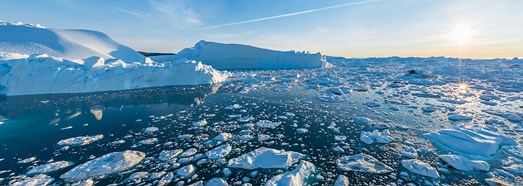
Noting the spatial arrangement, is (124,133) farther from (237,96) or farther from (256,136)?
(237,96)

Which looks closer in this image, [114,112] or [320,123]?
[320,123]

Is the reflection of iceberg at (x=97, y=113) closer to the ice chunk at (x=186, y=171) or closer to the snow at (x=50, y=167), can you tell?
the snow at (x=50, y=167)

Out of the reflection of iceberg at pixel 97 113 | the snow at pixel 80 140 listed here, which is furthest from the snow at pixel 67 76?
the snow at pixel 80 140

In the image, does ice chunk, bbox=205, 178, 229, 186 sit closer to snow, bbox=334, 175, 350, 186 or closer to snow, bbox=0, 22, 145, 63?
snow, bbox=334, 175, 350, 186

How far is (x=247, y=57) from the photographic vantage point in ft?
91.5

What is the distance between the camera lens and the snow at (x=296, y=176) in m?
3.17

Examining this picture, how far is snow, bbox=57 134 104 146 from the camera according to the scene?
4812mm

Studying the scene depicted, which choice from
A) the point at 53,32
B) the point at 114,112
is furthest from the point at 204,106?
the point at 53,32

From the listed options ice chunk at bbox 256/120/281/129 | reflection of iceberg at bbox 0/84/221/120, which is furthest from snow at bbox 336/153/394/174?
reflection of iceberg at bbox 0/84/221/120

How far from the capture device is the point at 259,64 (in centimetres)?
2848

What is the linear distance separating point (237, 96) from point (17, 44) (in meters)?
18.5

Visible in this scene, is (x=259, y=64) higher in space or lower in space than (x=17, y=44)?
lower

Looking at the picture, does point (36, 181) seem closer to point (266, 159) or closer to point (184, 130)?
point (184, 130)

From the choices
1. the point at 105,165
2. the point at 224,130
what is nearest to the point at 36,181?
the point at 105,165
